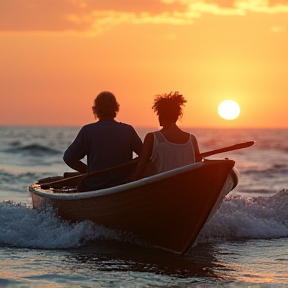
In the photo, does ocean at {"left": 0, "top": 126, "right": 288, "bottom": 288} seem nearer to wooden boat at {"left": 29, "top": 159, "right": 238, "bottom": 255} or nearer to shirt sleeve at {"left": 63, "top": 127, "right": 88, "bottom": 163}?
wooden boat at {"left": 29, "top": 159, "right": 238, "bottom": 255}

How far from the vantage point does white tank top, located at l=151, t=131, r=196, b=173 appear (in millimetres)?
8289

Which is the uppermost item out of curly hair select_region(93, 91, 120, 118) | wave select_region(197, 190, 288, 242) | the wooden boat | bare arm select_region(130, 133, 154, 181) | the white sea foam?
curly hair select_region(93, 91, 120, 118)

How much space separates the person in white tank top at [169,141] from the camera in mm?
8281

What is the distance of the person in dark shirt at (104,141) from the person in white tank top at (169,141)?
0.73 meters

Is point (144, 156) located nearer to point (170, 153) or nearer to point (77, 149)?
point (170, 153)

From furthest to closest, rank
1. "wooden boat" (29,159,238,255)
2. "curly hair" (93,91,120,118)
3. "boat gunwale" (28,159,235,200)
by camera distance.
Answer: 1. "curly hair" (93,91,120,118)
2. "wooden boat" (29,159,238,255)
3. "boat gunwale" (28,159,235,200)

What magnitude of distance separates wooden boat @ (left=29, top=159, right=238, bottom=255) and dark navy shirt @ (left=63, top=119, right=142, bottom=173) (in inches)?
20.2

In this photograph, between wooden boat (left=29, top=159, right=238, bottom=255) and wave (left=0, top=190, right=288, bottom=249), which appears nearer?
wooden boat (left=29, top=159, right=238, bottom=255)

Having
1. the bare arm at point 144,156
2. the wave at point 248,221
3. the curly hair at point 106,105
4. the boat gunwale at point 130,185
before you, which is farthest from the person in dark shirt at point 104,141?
the wave at point 248,221

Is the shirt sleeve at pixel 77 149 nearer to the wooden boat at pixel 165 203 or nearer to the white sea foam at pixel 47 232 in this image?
the wooden boat at pixel 165 203

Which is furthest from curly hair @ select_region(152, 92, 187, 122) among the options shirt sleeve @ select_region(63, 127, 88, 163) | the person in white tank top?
shirt sleeve @ select_region(63, 127, 88, 163)

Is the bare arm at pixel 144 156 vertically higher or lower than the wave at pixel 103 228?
higher


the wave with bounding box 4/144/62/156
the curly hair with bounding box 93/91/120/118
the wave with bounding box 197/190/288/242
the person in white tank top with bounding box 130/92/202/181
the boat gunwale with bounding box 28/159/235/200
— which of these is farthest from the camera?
the wave with bounding box 4/144/62/156

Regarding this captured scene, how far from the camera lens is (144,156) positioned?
27.6 feet
